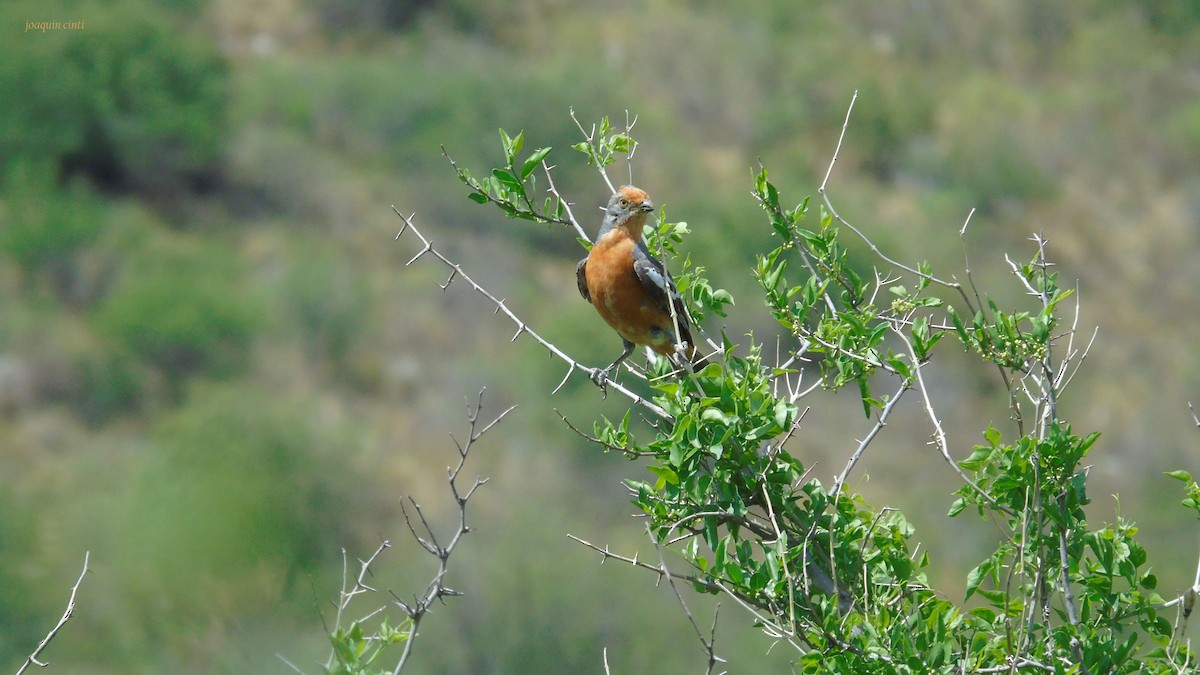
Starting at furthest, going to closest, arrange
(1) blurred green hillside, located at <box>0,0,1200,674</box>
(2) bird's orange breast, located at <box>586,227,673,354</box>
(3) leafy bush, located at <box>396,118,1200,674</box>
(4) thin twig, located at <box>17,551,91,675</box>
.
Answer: (1) blurred green hillside, located at <box>0,0,1200,674</box> → (2) bird's orange breast, located at <box>586,227,673,354</box> → (3) leafy bush, located at <box>396,118,1200,674</box> → (4) thin twig, located at <box>17,551,91,675</box>

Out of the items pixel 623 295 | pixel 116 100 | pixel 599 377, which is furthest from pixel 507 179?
pixel 116 100

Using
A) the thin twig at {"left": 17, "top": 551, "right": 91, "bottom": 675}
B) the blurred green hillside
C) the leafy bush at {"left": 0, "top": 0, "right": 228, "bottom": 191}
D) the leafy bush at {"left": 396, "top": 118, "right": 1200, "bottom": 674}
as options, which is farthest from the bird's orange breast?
the leafy bush at {"left": 0, "top": 0, "right": 228, "bottom": 191}

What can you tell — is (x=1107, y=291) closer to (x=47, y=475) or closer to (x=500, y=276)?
(x=500, y=276)

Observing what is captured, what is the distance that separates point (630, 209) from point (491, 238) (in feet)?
106

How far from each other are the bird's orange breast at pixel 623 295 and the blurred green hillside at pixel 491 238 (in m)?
13.1

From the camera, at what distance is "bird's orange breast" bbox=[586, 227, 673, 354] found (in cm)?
724

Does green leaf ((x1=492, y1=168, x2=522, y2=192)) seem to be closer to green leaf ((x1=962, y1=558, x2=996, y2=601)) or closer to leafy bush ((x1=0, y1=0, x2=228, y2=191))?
green leaf ((x1=962, y1=558, x2=996, y2=601))

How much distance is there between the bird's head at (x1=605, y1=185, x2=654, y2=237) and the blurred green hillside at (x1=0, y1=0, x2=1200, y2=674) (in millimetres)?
13179

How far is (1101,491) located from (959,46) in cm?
2343

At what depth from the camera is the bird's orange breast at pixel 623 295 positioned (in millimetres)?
7242

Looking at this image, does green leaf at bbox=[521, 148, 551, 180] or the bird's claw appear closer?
green leaf at bbox=[521, 148, 551, 180]

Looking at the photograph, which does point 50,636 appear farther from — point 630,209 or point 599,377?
point 630,209

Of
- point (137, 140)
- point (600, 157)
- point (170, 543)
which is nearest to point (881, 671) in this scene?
point (600, 157)

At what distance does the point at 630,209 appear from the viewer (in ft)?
24.0
